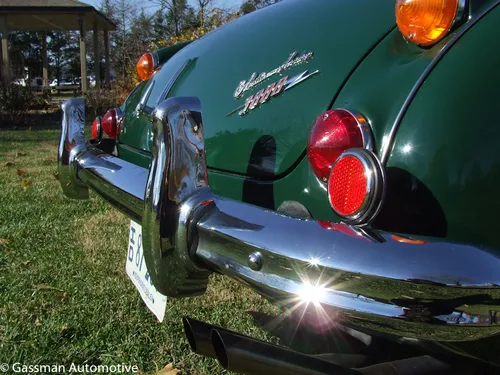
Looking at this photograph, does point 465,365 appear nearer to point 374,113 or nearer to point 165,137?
point 374,113

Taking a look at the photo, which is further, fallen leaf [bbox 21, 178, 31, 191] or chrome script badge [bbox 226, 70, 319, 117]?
fallen leaf [bbox 21, 178, 31, 191]

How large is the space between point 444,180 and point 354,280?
0.33 m

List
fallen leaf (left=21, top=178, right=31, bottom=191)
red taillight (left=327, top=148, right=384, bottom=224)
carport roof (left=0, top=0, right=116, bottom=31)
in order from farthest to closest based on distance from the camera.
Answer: carport roof (left=0, top=0, right=116, bottom=31) → fallen leaf (left=21, top=178, right=31, bottom=191) → red taillight (left=327, top=148, right=384, bottom=224)

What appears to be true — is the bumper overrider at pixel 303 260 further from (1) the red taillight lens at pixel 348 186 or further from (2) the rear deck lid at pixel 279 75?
(2) the rear deck lid at pixel 279 75

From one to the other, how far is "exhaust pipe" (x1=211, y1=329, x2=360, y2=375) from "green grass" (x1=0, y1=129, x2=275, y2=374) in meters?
0.82

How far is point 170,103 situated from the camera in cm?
145

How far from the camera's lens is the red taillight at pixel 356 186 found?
3.91 feet

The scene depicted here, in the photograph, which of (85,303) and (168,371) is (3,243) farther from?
(168,371)

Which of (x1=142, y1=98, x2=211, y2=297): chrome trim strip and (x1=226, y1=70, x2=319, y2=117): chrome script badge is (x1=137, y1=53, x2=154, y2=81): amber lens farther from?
(x1=142, y1=98, x2=211, y2=297): chrome trim strip

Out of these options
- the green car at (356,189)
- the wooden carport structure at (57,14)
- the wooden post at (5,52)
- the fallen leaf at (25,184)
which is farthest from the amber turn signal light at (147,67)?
the wooden carport structure at (57,14)

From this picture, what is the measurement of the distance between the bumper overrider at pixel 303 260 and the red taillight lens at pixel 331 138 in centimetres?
21

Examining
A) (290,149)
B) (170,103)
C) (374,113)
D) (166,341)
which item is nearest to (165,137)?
(170,103)

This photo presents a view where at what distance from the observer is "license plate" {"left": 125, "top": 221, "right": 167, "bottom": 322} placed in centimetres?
180

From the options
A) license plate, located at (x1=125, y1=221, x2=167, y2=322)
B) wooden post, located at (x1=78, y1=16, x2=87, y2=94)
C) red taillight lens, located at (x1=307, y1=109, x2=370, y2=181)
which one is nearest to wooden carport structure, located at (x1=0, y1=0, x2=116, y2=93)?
wooden post, located at (x1=78, y1=16, x2=87, y2=94)
